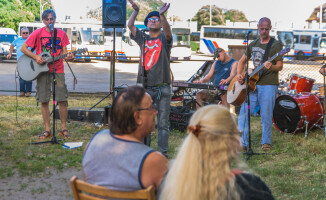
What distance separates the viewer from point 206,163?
2080 millimetres

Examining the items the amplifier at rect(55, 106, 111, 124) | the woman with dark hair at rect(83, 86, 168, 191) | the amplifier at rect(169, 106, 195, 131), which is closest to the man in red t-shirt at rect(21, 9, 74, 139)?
the amplifier at rect(55, 106, 111, 124)

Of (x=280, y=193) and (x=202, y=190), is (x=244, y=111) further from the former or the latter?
(x=202, y=190)

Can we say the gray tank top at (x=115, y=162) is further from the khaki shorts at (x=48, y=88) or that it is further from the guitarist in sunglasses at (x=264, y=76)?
the khaki shorts at (x=48, y=88)

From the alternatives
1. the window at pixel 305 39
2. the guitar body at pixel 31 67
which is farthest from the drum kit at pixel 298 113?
the window at pixel 305 39

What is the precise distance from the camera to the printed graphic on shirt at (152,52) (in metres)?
5.80

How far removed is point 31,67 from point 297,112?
4515 millimetres

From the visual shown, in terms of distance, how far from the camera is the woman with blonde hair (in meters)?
2.06

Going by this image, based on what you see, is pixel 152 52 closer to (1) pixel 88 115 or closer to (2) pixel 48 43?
(2) pixel 48 43

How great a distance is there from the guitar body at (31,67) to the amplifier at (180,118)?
99.3 inches

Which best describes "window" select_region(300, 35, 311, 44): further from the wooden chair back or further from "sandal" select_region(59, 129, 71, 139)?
the wooden chair back

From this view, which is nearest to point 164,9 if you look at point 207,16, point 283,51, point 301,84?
point 283,51

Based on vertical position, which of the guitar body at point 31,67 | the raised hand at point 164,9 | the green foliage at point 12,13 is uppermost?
the green foliage at point 12,13

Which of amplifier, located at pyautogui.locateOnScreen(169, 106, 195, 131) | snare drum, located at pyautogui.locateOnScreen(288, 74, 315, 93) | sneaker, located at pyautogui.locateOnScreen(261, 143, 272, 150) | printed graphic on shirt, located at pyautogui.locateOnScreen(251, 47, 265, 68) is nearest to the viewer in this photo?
printed graphic on shirt, located at pyautogui.locateOnScreen(251, 47, 265, 68)

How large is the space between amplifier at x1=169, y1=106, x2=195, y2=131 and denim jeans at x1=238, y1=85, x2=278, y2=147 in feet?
4.74
